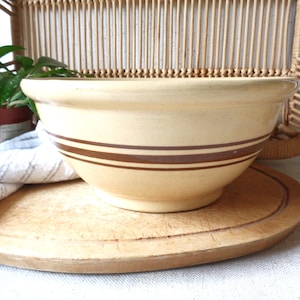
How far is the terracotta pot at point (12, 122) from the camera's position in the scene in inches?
20.7

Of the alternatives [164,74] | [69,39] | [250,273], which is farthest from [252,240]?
[69,39]

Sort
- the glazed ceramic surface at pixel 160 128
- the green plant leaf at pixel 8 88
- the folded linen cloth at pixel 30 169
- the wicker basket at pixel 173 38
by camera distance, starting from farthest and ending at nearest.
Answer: the wicker basket at pixel 173 38
the green plant leaf at pixel 8 88
the folded linen cloth at pixel 30 169
the glazed ceramic surface at pixel 160 128

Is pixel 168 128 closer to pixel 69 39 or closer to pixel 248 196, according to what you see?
pixel 248 196

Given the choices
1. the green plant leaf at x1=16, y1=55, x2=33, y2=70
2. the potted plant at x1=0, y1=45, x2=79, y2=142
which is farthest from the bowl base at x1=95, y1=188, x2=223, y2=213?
the green plant leaf at x1=16, y1=55, x2=33, y2=70

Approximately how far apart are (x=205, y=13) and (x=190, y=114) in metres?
0.46

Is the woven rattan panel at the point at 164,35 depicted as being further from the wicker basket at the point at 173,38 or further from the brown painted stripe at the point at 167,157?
the brown painted stripe at the point at 167,157

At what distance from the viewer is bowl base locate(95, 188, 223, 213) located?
0.32m

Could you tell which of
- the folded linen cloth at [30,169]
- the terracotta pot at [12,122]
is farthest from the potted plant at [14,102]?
the folded linen cloth at [30,169]

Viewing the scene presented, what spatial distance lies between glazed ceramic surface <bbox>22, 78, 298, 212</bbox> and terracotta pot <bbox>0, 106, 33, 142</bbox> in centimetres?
25

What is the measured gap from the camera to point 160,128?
0.25m

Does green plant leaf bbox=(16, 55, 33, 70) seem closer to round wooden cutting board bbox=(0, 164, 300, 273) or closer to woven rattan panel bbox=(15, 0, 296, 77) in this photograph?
woven rattan panel bbox=(15, 0, 296, 77)

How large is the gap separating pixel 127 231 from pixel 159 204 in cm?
5

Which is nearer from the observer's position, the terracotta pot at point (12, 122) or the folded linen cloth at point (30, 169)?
the folded linen cloth at point (30, 169)

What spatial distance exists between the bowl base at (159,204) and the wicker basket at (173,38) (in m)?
0.29
